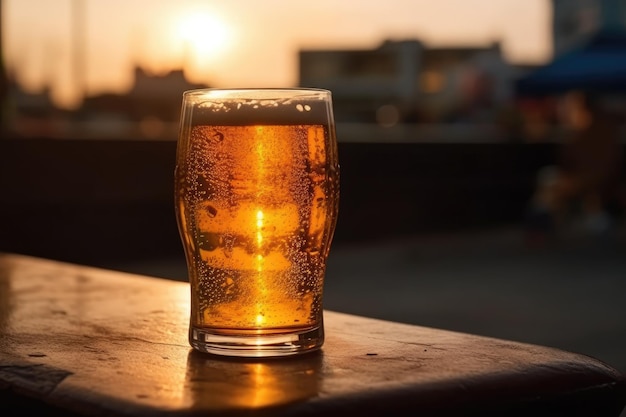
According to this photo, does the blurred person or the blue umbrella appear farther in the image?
the blue umbrella

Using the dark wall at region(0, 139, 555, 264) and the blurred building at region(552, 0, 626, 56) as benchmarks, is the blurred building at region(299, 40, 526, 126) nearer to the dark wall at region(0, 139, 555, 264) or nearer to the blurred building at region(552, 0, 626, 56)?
the blurred building at region(552, 0, 626, 56)

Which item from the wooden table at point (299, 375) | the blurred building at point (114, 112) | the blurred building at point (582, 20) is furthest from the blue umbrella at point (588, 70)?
the wooden table at point (299, 375)

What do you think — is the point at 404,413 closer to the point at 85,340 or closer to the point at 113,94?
the point at 85,340

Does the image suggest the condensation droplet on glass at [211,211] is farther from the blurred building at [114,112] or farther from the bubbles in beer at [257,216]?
the blurred building at [114,112]

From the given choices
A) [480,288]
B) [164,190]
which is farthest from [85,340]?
[164,190]

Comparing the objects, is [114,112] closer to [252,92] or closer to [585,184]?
[585,184]

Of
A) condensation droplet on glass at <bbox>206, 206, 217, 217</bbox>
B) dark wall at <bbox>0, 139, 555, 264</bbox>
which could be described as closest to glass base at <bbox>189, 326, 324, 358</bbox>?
condensation droplet on glass at <bbox>206, 206, 217, 217</bbox>
